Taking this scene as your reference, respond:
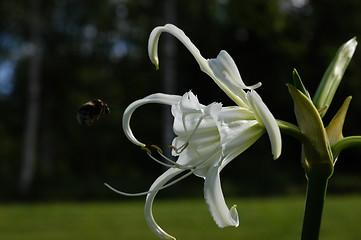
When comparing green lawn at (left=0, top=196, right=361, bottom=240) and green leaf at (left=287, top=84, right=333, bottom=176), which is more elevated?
green leaf at (left=287, top=84, right=333, bottom=176)

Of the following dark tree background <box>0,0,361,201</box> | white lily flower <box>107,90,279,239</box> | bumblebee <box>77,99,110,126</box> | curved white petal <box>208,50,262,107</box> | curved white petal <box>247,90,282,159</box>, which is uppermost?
curved white petal <box>208,50,262,107</box>

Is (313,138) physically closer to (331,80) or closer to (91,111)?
(331,80)

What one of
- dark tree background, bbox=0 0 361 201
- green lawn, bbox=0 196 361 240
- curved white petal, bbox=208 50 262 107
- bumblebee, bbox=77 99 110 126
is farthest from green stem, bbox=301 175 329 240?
dark tree background, bbox=0 0 361 201

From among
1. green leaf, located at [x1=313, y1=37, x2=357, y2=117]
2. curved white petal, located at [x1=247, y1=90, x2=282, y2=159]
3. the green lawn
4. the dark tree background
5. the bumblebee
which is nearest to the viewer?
curved white petal, located at [x1=247, y1=90, x2=282, y2=159]

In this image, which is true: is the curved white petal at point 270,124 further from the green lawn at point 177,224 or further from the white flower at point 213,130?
the green lawn at point 177,224

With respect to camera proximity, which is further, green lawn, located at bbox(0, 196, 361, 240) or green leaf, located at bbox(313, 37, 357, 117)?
green lawn, located at bbox(0, 196, 361, 240)

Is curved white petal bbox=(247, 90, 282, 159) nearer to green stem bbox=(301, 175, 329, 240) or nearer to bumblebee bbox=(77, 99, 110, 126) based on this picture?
green stem bbox=(301, 175, 329, 240)
